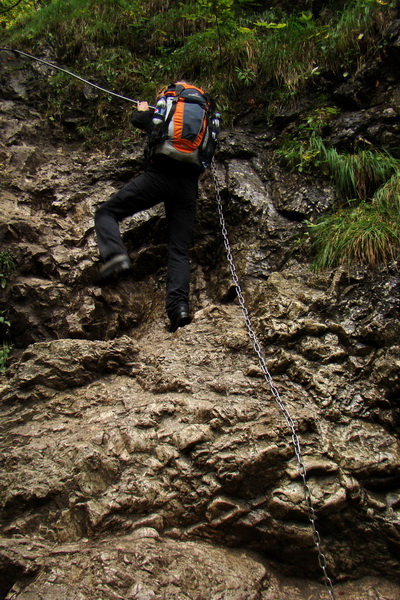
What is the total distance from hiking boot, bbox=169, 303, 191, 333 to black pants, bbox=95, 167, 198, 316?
0.05 meters

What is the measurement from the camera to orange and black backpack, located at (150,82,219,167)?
184 inches

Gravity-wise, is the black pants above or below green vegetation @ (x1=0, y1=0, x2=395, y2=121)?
below

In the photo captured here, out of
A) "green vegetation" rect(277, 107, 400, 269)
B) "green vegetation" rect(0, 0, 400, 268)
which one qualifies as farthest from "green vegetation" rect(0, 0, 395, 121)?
"green vegetation" rect(277, 107, 400, 269)

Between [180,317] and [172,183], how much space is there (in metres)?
1.49

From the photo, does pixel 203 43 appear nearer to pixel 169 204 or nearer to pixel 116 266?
pixel 169 204

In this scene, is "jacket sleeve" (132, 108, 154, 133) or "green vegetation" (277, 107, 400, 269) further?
"jacket sleeve" (132, 108, 154, 133)

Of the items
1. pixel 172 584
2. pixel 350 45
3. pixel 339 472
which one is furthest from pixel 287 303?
pixel 350 45

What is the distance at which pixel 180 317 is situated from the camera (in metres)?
4.78

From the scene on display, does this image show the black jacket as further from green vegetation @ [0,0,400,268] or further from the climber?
green vegetation @ [0,0,400,268]

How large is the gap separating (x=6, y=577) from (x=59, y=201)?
4464 mm

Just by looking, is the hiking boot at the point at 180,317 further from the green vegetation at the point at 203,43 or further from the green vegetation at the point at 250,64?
the green vegetation at the point at 203,43

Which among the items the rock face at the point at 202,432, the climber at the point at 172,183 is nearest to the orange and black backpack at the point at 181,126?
the climber at the point at 172,183

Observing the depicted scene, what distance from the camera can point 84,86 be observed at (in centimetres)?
738

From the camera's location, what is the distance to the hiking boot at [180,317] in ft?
15.7
